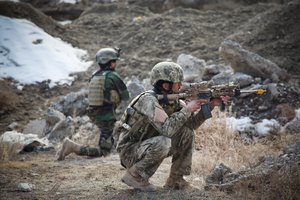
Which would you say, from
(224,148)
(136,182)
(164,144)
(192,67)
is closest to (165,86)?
(164,144)

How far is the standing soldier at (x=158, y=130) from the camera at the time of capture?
12.9ft

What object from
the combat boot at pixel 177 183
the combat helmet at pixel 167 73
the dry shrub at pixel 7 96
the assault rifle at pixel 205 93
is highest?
the combat helmet at pixel 167 73

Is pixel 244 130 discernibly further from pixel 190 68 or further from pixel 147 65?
pixel 147 65

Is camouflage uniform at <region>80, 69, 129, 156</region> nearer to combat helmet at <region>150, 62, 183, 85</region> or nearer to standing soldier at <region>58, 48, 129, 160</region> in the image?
standing soldier at <region>58, 48, 129, 160</region>

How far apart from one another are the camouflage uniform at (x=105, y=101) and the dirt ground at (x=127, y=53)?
211 millimetres

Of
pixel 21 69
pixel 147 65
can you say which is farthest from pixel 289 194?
pixel 21 69

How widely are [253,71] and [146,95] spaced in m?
4.41

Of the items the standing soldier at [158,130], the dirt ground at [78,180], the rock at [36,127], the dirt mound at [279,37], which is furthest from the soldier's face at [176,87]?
the dirt mound at [279,37]

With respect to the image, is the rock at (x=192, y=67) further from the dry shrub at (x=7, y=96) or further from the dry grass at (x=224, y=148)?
the dry shrub at (x=7, y=96)

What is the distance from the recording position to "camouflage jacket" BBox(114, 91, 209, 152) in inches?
154

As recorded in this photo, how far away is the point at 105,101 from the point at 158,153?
2.60m

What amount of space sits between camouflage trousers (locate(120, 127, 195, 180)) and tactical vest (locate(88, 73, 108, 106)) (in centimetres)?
231

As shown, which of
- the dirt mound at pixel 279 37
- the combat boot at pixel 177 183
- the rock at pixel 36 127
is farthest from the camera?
the dirt mound at pixel 279 37

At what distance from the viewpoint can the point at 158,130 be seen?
155 inches
